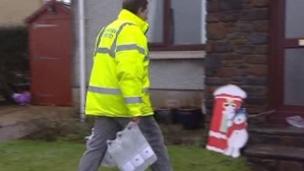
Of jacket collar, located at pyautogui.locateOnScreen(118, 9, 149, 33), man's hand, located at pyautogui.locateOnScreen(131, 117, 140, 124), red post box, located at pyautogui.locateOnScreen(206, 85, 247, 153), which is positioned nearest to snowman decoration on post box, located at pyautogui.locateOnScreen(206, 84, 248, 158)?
red post box, located at pyautogui.locateOnScreen(206, 85, 247, 153)

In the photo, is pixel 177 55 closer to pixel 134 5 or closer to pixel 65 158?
pixel 65 158

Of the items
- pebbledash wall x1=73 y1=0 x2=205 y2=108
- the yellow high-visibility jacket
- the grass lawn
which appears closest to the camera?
the yellow high-visibility jacket

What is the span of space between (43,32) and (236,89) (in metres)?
6.01

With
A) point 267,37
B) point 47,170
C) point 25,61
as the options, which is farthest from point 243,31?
point 25,61

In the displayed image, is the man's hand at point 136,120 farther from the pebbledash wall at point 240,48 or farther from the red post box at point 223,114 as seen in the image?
the pebbledash wall at point 240,48

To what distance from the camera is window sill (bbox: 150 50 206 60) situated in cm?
968

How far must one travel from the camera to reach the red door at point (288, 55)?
7.82m

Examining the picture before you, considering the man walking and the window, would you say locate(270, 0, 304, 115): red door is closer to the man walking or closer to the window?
the window

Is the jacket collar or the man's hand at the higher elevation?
the jacket collar

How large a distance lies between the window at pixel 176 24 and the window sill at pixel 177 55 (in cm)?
9

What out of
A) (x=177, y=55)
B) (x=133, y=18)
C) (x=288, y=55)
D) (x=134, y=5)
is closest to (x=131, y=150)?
(x=133, y=18)

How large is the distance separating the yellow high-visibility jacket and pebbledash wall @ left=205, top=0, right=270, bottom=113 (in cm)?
228

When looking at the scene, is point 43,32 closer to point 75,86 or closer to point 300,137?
point 75,86

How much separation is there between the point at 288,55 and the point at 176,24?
2584mm
